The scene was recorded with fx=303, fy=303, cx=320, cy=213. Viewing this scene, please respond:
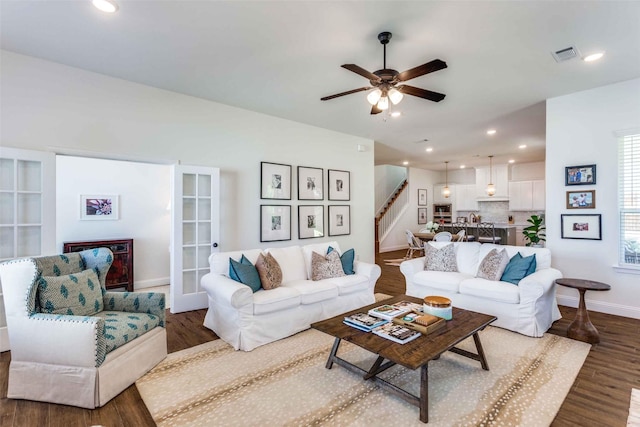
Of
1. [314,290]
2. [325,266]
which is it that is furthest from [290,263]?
[314,290]

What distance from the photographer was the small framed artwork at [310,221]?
215 inches

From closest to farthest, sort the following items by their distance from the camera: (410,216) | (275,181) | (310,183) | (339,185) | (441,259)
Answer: (441,259)
(275,181)
(310,183)
(339,185)
(410,216)

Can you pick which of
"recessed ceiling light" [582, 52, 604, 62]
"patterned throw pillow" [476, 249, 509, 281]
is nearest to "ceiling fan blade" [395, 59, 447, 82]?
"recessed ceiling light" [582, 52, 604, 62]

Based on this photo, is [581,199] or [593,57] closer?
[593,57]

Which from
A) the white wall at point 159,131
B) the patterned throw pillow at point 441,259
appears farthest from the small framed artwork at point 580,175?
the white wall at point 159,131

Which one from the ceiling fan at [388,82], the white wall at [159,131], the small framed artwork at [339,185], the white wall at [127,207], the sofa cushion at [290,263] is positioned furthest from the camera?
the small framed artwork at [339,185]

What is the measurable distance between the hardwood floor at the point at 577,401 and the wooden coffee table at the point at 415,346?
66 centimetres

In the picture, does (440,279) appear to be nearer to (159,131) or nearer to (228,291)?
(228,291)

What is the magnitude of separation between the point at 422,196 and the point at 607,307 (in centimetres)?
750

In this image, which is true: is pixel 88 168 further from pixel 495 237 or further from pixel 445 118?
pixel 495 237

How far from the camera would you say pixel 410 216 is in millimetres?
10766

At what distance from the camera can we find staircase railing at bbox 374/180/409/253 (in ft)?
33.5

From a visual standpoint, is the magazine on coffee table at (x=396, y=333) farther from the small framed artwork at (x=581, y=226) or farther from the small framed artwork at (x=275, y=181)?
the small framed artwork at (x=581, y=226)

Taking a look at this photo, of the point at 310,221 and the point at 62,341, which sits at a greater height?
the point at 310,221
